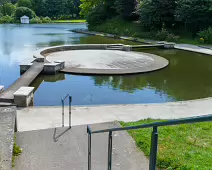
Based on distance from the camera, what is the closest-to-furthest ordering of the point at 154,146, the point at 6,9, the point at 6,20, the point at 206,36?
the point at 154,146 → the point at 206,36 → the point at 6,20 → the point at 6,9

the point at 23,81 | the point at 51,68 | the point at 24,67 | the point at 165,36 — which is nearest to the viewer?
the point at 23,81

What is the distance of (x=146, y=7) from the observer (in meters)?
28.5

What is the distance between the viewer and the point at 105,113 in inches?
263

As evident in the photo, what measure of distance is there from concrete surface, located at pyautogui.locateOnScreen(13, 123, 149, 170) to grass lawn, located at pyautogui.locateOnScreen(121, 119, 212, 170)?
0.79 feet

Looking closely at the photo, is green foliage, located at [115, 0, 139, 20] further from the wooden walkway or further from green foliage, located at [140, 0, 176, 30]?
the wooden walkway

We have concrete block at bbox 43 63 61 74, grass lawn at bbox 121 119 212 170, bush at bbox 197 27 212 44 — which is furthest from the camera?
bush at bbox 197 27 212 44

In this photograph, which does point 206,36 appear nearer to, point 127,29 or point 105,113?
point 127,29

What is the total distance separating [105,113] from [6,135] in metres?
2.93

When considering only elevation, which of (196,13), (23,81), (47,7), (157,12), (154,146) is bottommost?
(23,81)

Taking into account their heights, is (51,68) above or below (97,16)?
below

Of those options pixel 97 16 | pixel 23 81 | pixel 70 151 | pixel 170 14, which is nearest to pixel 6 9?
pixel 97 16

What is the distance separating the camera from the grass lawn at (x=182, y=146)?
4004mm

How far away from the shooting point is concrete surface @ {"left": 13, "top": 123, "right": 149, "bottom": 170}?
407cm

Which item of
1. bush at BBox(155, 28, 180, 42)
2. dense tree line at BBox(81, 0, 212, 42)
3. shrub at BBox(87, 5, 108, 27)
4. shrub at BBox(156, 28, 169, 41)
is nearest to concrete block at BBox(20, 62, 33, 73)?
bush at BBox(155, 28, 180, 42)
